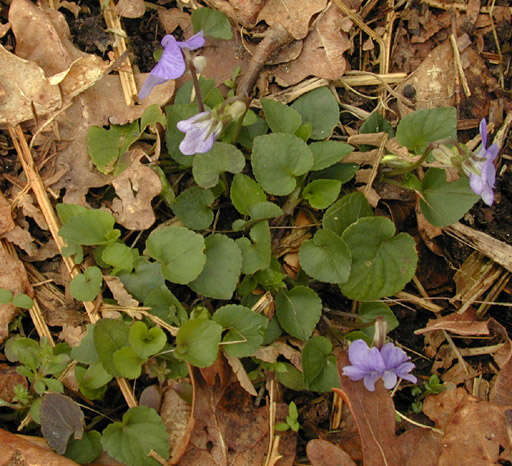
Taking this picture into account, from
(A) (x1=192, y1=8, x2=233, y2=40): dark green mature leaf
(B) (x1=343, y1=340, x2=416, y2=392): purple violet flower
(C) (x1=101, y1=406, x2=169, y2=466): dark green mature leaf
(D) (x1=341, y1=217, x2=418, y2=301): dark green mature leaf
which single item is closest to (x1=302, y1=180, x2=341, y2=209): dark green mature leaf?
(D) (x1=341, y1=217, x2=418, y2=301): dark green mature leaf

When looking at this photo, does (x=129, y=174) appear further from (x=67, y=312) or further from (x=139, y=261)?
(x=67, y=312)

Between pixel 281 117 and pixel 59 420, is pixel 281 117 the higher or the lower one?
the higher one

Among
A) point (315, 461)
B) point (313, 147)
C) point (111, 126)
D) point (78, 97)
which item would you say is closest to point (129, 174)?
point (111, 126)

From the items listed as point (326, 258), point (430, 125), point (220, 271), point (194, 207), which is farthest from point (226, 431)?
point (430, 125)

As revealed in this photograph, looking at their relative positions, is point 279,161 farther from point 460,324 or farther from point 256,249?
point 460,324

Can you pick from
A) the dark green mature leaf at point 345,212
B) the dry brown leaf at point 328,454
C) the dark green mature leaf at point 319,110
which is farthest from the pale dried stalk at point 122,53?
the dry brown leaf at point 328,454

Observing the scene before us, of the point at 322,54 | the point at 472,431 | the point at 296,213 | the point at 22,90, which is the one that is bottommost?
the point at 472,431
